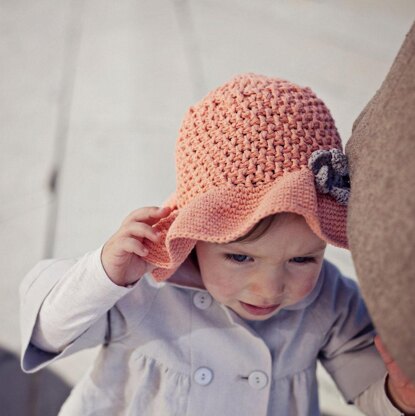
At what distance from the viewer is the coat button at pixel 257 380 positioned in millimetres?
1065

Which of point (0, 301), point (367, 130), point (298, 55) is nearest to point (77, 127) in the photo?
point (0, 301)

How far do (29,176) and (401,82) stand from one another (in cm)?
176

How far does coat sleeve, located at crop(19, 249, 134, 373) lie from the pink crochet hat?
0.34 ft

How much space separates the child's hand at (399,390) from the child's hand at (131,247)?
1.36ft

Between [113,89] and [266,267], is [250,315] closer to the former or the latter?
[266,267]

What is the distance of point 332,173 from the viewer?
827 mm

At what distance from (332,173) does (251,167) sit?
121 millimetres

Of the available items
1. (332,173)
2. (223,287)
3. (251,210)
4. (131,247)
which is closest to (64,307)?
(131,247)

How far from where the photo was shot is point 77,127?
2.42 m

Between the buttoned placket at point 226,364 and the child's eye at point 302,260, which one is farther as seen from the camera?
the buttoned placket at point 226,364

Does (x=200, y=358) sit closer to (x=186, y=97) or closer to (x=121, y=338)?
(x=121, y=338)

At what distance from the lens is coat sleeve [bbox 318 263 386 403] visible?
113cm

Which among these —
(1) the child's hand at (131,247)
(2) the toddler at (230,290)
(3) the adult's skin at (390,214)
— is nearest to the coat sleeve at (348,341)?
(2) the toddler at (230,290)

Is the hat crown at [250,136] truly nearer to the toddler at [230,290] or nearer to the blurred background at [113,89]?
the toddler at [230,290]
